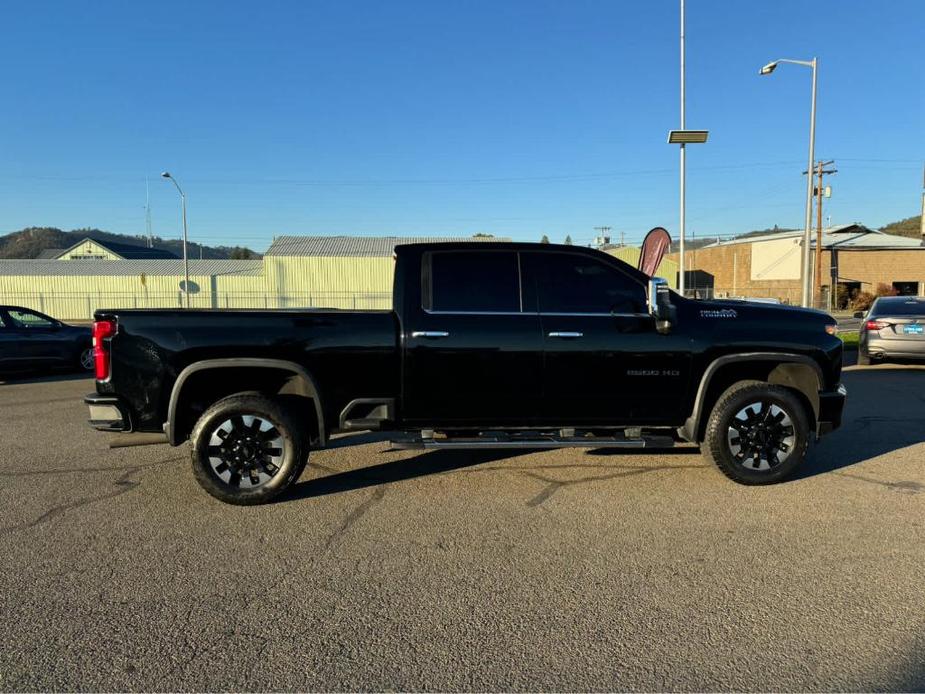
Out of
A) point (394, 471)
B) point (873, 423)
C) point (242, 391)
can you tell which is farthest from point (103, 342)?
point (873, 423)

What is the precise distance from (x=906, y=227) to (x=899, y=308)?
381ft

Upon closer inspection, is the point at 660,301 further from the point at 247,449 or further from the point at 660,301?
the point at 247,449

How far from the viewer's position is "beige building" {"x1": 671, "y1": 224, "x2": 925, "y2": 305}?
168 feet

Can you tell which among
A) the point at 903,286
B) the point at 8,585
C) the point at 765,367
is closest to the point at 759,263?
the point at 903,286

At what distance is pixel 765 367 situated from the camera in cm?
532

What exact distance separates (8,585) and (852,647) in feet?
14.3

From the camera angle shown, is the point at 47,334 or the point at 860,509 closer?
the point at 860,509

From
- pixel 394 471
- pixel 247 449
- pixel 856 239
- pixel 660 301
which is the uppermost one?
pixel 856 239

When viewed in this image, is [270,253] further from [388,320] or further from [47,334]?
[388,320]

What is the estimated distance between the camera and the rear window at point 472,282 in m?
4.96

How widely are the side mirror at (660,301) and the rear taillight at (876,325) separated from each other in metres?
9.29

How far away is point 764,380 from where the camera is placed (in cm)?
541

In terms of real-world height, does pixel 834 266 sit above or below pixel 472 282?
above

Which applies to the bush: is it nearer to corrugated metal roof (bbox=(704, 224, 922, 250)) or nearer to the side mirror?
corrugated metal roof (bbox=(704, 224, 922, 250))
